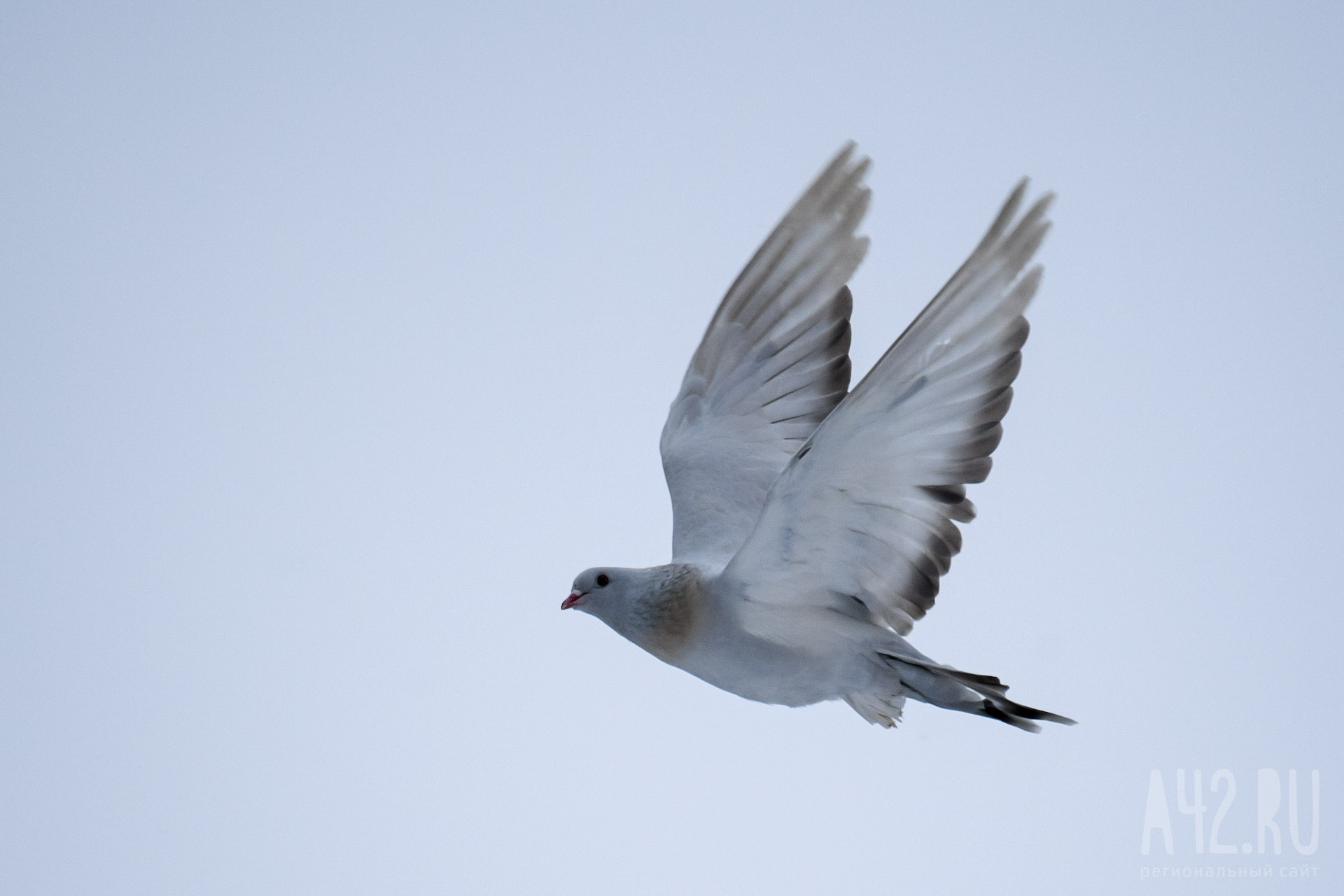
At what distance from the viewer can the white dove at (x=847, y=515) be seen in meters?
2.79

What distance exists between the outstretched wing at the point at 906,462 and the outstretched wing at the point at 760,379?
0.63 metres

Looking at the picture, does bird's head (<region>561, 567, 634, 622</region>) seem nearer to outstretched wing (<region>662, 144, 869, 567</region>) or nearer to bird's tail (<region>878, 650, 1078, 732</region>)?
outstretched wing (<region>662, 144, 869, 567</region>)

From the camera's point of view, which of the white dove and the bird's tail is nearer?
the white dove

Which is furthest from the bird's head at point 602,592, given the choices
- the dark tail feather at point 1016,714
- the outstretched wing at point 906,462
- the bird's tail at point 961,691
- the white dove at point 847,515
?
the dark tail feather at point 1016,714

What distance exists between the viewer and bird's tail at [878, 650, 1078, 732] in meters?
3.06

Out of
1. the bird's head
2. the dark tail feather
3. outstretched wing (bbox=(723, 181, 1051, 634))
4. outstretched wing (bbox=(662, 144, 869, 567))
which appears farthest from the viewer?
outstretched wing (bbox=(662, 144, 869, 567))

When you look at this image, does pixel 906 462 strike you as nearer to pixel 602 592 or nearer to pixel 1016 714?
pixel 1016 714

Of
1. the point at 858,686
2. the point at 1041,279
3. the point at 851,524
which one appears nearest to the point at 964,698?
the point at 858,686

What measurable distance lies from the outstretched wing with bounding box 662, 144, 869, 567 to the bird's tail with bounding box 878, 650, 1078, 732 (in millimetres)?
727

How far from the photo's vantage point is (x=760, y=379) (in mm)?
4152

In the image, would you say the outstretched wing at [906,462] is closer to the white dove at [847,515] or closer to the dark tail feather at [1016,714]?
the white dove at [847,515]

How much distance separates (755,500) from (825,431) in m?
1.21

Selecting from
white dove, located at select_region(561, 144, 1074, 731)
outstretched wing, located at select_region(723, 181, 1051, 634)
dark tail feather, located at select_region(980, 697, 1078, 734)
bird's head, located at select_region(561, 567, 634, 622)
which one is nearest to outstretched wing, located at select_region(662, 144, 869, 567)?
white dove, located at select_region(561, 144, 1074, 731)

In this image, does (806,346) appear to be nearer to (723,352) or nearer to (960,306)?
(723,352)
